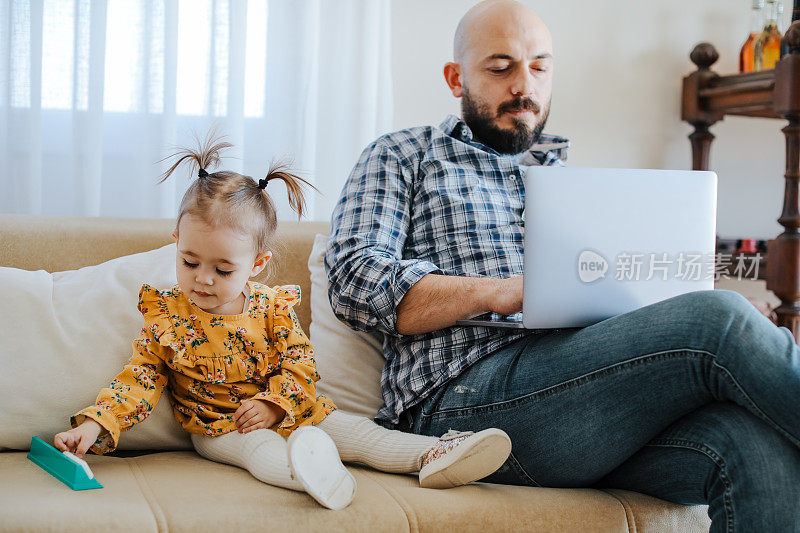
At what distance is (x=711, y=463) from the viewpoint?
1.05m

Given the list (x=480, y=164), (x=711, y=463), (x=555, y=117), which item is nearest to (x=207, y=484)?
(x=711, y=463)

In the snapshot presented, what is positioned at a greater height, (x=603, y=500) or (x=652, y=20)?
(x=652, y=20)

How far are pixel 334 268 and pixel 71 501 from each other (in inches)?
22.7

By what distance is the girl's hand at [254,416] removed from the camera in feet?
3.99

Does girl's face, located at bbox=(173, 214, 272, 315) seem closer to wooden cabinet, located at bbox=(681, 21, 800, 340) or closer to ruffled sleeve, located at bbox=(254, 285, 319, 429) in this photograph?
ruffled sleeve, located at bbox=(254, 285, 319, 429)

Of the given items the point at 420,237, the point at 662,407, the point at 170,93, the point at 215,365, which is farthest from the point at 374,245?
the point at 170,93

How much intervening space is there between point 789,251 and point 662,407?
127 centimetres

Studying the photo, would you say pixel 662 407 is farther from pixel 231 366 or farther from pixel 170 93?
pixel 170 93

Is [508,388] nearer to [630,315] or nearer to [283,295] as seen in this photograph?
[630,315]

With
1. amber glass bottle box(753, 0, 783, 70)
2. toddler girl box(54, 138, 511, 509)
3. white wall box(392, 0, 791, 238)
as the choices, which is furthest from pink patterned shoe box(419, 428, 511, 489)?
amber glass bottle box(753, 0, 783, 70)

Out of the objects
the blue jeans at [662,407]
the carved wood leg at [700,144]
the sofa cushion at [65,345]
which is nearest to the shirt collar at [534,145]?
the blue jeans at [662,407]

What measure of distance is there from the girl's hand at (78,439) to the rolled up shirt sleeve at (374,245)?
45cm

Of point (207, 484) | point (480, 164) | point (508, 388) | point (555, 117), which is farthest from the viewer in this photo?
point (555, 117)

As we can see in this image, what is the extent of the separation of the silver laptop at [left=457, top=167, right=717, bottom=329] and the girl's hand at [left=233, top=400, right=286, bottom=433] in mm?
436
